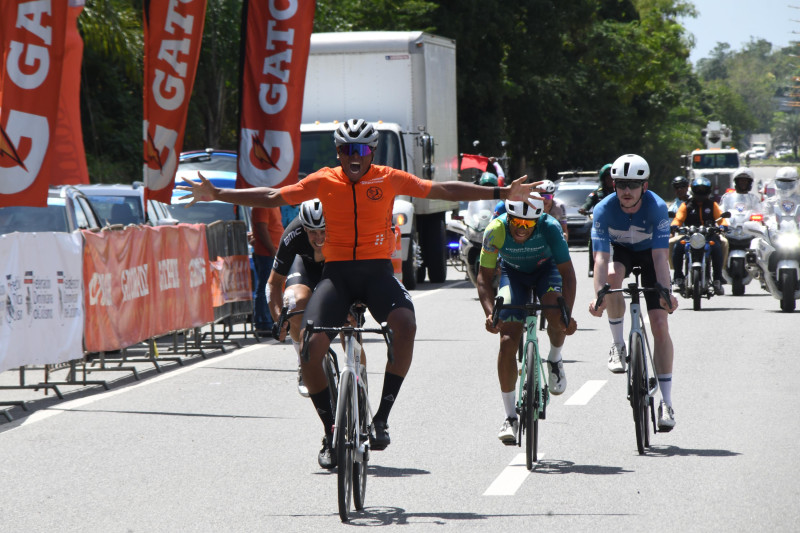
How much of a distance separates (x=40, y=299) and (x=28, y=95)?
1.68m

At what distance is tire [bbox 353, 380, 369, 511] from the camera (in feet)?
22.4

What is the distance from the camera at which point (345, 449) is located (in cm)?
656

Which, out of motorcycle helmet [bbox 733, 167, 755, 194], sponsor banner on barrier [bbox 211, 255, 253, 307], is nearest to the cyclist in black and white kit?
sponsor banner on barrier [bbox 211, 255, 253, 307]

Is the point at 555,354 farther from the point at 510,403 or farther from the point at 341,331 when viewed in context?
the point at 341,331

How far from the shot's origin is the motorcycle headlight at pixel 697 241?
19406 mm

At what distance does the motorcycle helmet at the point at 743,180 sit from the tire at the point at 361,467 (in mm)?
14991

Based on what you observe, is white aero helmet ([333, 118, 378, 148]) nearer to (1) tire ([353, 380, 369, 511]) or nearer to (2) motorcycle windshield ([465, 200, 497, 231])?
(1) tire ([353, 380, 369, 511])

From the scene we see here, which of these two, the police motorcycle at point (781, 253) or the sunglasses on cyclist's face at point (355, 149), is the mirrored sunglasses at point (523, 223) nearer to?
the sunglasses on cyclist's face at point (355, 149)

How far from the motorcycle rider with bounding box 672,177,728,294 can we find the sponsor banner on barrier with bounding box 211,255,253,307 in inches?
255

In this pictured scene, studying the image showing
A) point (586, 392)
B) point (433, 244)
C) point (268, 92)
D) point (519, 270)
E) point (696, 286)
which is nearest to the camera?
point (519, 270)

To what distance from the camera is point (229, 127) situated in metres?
40.2

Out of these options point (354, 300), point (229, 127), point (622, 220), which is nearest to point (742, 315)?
point (622, 220)

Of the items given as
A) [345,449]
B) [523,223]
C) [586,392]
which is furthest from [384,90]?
[345,449]

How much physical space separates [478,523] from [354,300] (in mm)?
1433
